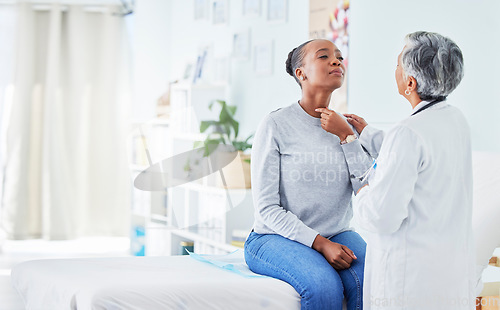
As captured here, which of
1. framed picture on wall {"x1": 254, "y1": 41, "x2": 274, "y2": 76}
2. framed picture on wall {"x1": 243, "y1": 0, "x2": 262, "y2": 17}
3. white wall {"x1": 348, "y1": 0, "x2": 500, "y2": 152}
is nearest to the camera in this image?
white wall {"x1": 348, "y1": 0, "x2": 500, "y2": 152}

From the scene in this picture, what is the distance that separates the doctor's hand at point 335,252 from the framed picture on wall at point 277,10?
1934mm

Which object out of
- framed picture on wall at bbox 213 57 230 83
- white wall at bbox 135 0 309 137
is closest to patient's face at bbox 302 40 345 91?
white wall at bbox 135 0 309 137

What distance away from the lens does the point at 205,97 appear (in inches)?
154

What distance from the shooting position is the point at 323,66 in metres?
1.83

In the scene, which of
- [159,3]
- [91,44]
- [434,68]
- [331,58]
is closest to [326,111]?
[331,58]

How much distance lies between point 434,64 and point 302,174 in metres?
0.55

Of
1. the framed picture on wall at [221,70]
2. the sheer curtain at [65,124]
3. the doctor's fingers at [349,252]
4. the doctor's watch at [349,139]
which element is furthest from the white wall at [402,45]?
the sheer curtain at [65,124]

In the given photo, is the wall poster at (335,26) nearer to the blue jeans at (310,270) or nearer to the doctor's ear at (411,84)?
the blue jeans at (310,270)

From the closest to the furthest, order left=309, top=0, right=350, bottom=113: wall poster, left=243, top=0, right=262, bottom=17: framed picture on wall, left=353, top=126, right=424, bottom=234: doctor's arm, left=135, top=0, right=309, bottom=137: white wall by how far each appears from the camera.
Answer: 1. left=353, top=126, right=424, bottom=234: doctor's arm
2. left=309, top=0, right=350, bottom=113: wall poster
3. left=135, top=0, right=309, bottom=137: white wall
4. left=243, top=0, right=262, bottom=17: framed picture on wall

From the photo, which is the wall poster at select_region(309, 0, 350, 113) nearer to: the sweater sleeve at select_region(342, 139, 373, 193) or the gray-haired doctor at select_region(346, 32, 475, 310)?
the sweater sleeve at select_region(342, 139, 373, 193)

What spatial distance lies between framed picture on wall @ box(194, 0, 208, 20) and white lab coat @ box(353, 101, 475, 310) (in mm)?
3022

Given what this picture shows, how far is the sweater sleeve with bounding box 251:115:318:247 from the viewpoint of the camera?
172 centimetres

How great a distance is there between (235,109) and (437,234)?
235cm

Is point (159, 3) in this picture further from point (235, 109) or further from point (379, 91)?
point (379, 91)
